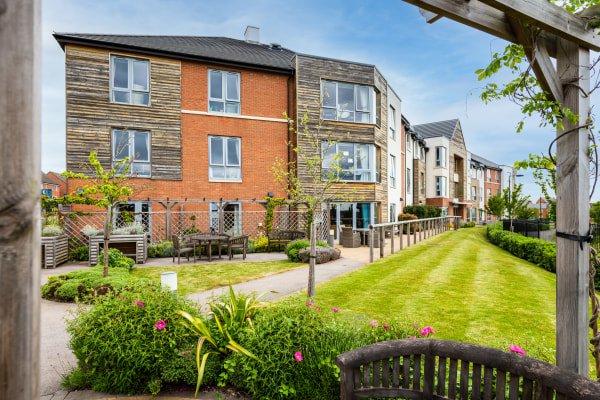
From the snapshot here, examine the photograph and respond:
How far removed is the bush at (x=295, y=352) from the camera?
3.04 meters

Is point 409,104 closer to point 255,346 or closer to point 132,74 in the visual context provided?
point 132,74

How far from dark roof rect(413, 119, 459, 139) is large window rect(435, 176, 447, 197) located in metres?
4.92

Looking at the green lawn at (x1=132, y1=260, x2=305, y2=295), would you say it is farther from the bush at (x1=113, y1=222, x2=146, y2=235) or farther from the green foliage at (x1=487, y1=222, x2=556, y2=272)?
the green foliage at (x1=487, y1=222, x2=556, y2=272)

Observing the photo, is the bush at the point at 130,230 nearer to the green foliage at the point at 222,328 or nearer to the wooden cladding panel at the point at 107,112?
the wooden cladding panel at the point at 107,112

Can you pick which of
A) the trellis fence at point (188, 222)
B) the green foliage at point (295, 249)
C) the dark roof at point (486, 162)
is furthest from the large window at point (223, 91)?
the dark roof at point (486, 162)

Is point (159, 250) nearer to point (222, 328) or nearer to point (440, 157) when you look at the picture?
point (222, 328)

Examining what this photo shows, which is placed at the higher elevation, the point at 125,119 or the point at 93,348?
the point at 125,119

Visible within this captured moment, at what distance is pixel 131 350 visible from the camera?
3307mm

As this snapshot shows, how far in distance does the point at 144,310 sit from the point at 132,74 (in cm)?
1523

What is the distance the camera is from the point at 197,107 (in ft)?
54.9

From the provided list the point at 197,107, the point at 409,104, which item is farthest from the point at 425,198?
the point at 197,107

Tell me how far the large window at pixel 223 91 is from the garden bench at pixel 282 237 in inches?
278

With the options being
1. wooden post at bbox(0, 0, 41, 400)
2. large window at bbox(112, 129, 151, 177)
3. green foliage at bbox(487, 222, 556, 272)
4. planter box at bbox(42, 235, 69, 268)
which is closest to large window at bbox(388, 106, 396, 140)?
green foliage at bbox(487, 222, 556, 272)

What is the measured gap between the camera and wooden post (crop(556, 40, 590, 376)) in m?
2.52
